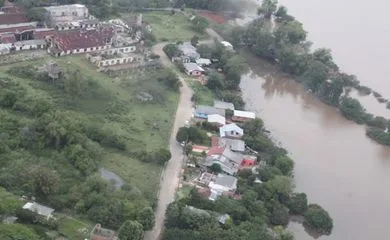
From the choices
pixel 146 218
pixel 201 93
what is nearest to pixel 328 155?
pixel 201 93

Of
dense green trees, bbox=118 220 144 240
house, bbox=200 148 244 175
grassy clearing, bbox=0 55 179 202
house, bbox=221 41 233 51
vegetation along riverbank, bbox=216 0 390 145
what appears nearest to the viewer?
dense green trees, bbox=118 220 144 240

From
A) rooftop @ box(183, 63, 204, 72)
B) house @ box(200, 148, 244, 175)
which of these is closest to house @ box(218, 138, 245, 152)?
house @ box(200, 148, 244, 175)

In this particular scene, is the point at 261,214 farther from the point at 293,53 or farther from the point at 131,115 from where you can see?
the point at 293,53

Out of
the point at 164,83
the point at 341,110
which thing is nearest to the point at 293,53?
the point at 341,110

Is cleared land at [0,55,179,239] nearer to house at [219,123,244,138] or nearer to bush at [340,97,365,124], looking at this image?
house at [219,123,244,138]

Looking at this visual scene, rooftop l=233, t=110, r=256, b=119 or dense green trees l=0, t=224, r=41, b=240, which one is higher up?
rooftop l=233, t=110, r=256, b=119
